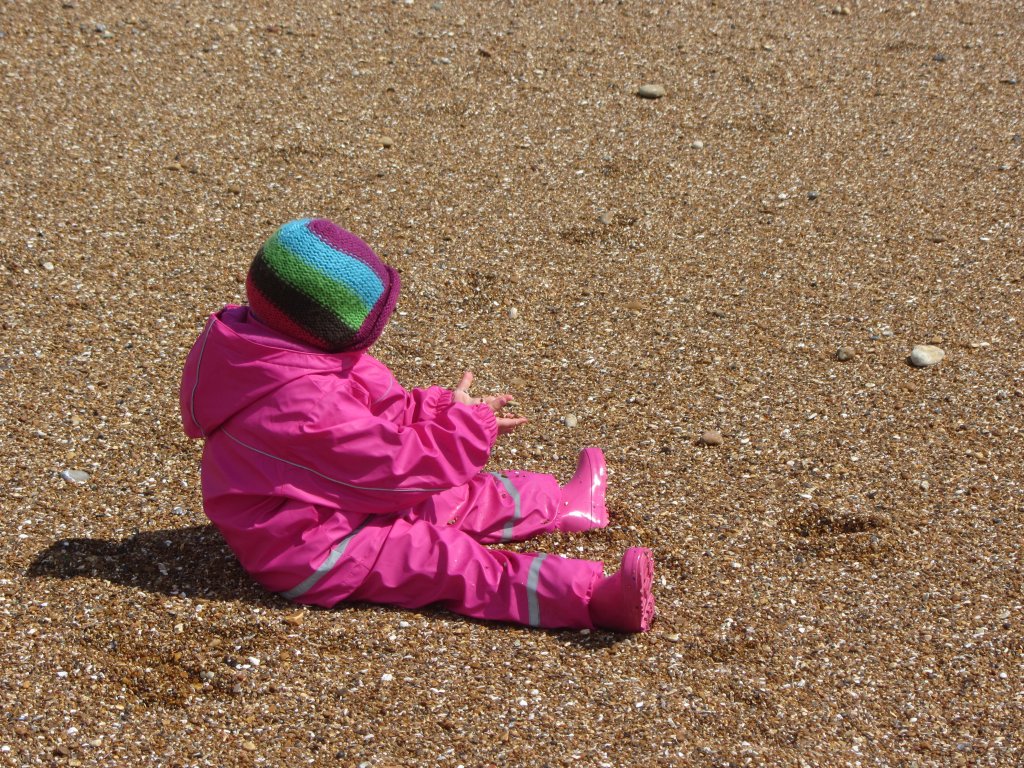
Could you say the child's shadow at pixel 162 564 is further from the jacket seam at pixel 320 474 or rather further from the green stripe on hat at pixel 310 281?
the green stripe on hat at pixel 310 281

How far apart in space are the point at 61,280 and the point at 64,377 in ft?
2.78

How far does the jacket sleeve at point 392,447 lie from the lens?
11.0ft

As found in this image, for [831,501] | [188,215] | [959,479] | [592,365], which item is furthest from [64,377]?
[959,479]

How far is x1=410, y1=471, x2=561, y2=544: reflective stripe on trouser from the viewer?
3844 millimetres

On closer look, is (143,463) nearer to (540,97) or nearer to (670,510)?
(670,510)

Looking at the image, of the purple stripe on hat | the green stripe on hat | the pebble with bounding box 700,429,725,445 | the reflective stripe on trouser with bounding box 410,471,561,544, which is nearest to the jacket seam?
the reflective stripe on trouser with bounding box 410,471,561,544

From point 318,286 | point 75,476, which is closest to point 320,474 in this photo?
point 318,286

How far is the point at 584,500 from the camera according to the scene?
3984 millimetres

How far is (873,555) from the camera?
378cm

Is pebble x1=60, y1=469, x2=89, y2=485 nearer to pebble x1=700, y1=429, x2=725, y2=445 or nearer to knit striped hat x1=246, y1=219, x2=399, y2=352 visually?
knit striped hat x1=246, y1=219, x2=399, y2=352

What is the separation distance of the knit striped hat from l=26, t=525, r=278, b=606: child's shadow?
0.84m

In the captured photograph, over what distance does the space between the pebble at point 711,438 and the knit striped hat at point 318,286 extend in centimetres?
158

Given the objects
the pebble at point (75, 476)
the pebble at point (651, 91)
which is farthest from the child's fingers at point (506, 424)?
the pebble at point (651, 91)

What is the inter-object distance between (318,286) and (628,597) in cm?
128
